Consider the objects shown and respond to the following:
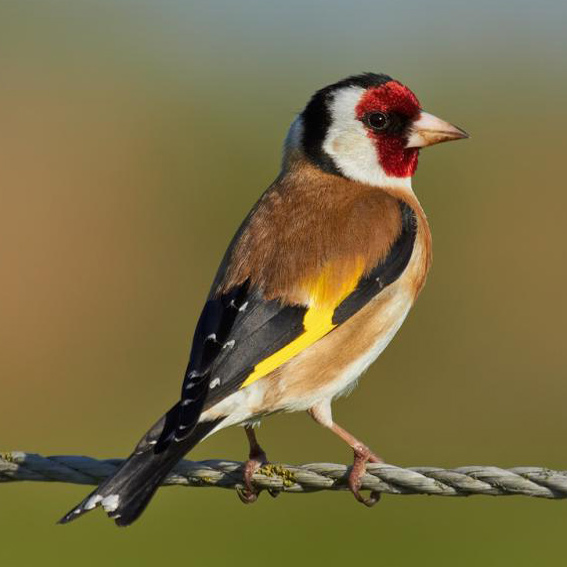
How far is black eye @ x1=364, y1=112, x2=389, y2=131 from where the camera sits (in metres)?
7.69

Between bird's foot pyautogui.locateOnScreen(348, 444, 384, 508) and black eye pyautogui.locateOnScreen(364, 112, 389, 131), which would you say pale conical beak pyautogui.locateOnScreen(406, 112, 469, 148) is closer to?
black eye pyautogui.locateOnScreen(364, 112, 389, 131)

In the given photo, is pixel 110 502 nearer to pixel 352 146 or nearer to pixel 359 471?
pixel 359 471

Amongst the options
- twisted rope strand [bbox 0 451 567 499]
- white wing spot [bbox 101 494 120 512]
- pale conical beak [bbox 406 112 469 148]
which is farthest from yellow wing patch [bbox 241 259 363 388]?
pale conical beak [bbox 406 112 469 148]

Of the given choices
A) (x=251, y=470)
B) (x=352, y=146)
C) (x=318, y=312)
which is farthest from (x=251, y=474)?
(x=352, y=146)

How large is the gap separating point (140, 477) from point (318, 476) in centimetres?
69

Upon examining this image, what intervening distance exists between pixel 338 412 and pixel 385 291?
6848 mm

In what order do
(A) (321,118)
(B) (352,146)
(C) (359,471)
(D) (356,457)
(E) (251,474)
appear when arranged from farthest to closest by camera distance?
1. (A) (321,118)
2. (B) (352,146)
3. (D) (356,457)
4. (E) (251,474)
5. (C) (359,471)

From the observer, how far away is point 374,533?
36.1 ft

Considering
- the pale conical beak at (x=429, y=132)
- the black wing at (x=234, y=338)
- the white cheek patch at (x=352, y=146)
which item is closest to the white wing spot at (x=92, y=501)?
the black wing at (x=234, y=338)

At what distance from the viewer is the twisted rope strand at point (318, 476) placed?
536 centimetres

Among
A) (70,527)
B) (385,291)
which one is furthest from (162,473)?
(70,527)

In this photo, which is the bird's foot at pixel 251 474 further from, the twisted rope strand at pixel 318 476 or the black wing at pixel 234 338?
the black wing at pixel 234 338

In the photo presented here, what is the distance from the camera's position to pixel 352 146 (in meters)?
7.64

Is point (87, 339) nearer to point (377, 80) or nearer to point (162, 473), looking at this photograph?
point (377, 80)
